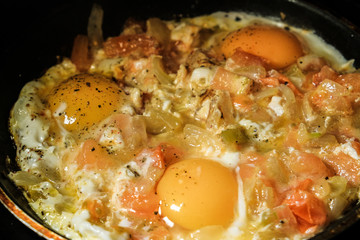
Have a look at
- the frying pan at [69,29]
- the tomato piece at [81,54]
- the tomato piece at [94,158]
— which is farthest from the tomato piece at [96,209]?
the tomato piece at [81,54]

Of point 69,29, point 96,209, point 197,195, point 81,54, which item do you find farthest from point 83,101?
point 197,195

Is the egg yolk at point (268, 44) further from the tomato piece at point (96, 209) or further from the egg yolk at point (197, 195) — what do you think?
the tomato piece at point (96, 209)

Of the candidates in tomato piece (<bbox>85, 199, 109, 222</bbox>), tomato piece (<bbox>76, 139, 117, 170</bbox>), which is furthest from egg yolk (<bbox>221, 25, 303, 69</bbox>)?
tomato piece (<bbox>85, 199, 109, 222</bbox>)

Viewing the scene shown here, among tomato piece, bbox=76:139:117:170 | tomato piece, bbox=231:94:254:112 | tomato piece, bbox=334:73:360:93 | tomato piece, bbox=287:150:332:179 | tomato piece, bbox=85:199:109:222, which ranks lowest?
tomato piece, bbox=85:199:109:222

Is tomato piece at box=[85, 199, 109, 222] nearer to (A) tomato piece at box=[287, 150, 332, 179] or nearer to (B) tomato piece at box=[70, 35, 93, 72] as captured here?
(A) tomato piece at box=[287, 150, 332, 179]

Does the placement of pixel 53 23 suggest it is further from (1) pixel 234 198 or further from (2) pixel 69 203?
(1) pixel 234 198

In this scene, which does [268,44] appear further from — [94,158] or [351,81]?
[94,158]

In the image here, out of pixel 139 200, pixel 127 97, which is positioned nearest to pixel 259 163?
pixel 139 200
